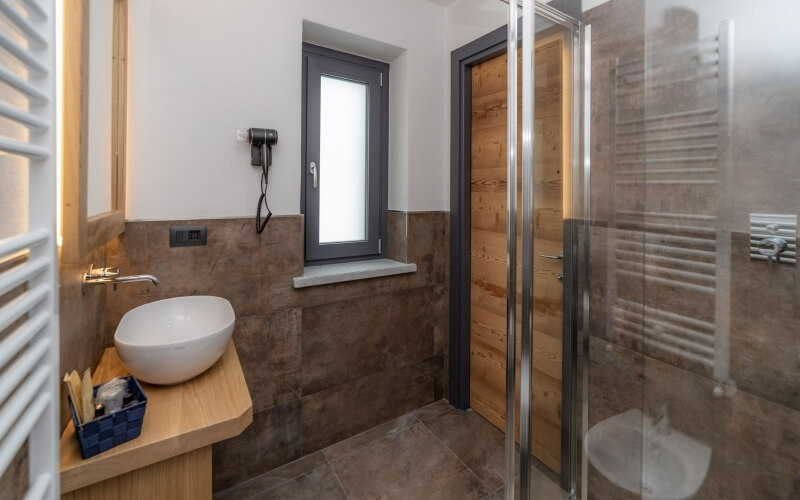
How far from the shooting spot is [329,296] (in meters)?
2.00

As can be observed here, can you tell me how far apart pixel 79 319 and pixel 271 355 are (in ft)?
2.82

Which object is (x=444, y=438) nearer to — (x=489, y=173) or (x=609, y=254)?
(x=609, y=254)

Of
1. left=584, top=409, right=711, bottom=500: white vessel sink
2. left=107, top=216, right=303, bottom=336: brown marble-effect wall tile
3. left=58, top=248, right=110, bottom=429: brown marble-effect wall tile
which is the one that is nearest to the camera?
left=58, top=248, right=110, bottom=429: brown marble-effect wall tile

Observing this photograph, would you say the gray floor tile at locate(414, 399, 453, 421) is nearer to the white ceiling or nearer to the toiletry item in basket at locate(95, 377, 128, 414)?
the toiletry item in basket at locate(95, 377, 128, 414)

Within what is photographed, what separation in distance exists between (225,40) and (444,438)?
7.38 feet

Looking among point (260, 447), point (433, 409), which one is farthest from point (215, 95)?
point (433, 409)

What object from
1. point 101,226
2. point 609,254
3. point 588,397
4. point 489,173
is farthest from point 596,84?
point 101,226

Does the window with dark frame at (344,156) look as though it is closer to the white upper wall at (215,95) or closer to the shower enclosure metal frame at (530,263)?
the white upper wall at (215,95)

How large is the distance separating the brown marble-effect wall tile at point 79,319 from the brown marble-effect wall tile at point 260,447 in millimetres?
727

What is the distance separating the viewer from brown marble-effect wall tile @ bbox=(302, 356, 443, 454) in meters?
1.99

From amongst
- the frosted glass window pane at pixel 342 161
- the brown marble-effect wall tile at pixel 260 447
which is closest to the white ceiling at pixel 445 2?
the frosted glass window pane at pixel 342 161

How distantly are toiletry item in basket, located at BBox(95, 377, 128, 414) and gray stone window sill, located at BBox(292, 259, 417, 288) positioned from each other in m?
0.90

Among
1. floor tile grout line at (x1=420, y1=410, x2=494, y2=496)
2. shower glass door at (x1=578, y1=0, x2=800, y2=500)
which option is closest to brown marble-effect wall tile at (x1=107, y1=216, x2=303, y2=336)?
floor tile grout line at (x1=420, y1=410, x2=494, y2=496)

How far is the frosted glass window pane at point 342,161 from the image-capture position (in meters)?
2.19
